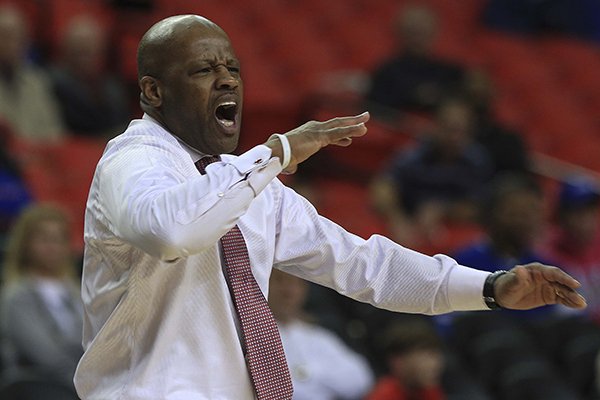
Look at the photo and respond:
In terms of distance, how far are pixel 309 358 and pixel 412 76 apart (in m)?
3.20

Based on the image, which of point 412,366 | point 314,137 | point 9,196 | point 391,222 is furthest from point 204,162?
point 391,222

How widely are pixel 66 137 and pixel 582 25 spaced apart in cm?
456

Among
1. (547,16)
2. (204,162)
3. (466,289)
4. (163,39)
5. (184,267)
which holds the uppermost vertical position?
(163,39)

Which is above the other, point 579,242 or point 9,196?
point 9,196

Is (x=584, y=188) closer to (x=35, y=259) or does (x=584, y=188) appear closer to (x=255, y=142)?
(x=255, y=142)

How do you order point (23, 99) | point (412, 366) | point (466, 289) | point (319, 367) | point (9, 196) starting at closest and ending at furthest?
1. point (466, 289)
2. point (412, 366)
3. point (319, 367)
4. point (9, 196)
5. point (23, 99)

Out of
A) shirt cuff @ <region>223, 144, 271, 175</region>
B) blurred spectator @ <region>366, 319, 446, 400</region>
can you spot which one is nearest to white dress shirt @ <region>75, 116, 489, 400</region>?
shirt cuff @ <region>223, 144, 271, 175</region>

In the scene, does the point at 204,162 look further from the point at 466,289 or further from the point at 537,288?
the point at 537,288

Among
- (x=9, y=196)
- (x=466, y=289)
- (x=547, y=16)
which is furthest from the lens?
(x=547, y=16)

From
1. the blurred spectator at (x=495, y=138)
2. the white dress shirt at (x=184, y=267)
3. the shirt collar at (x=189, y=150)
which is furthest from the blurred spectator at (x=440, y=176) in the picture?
the shirt collar at (x=189, y=150)

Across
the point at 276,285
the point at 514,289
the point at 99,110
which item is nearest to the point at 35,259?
the point at 276,285

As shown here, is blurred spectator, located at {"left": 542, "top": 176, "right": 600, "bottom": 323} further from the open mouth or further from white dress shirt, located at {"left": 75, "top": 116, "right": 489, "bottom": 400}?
the open mouth

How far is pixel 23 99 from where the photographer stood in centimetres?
726

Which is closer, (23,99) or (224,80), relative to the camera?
(224,80)
